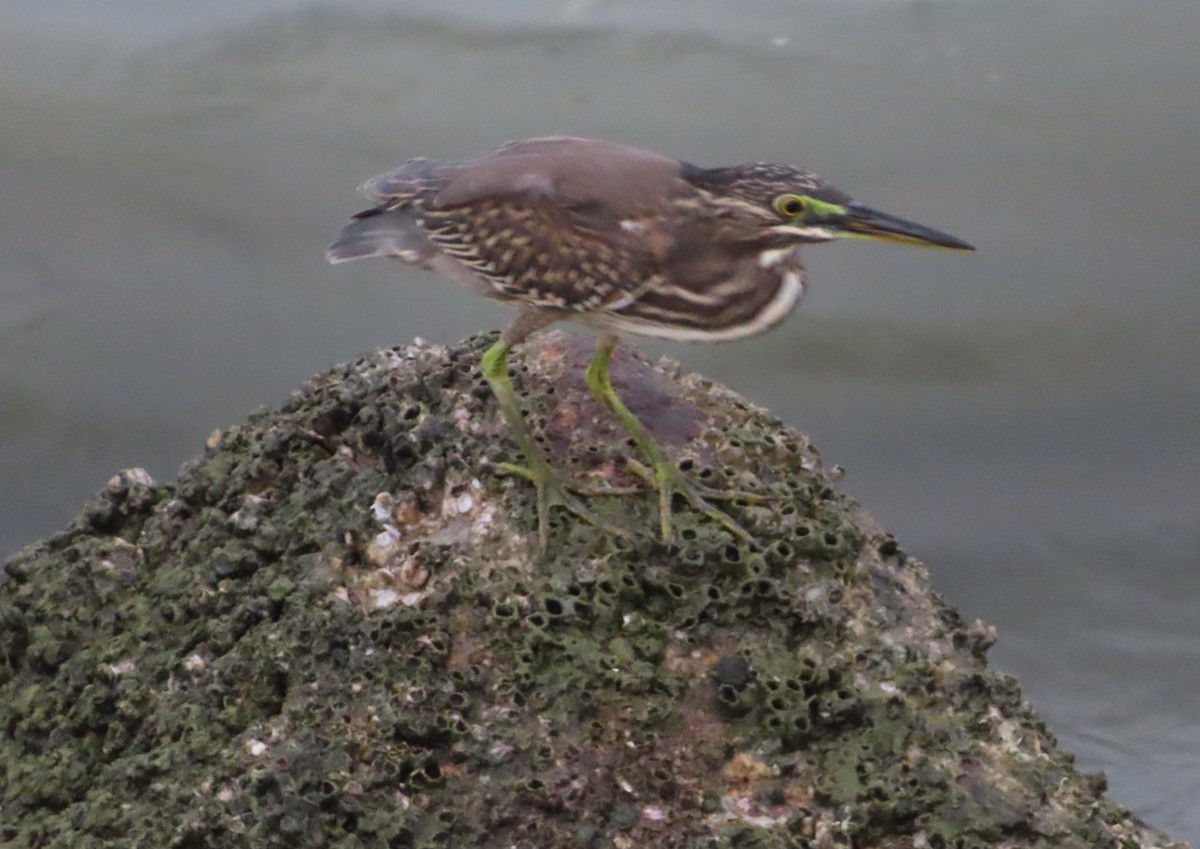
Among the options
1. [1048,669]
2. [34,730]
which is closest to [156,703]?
[34,730]

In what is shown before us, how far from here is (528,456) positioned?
97.2 inches

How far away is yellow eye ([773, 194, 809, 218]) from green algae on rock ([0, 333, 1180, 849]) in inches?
16.2

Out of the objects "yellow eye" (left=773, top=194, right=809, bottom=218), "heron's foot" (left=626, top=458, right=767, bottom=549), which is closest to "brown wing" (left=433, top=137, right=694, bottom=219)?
"yellow eye" (left=773, top=194, right=809, bottom=218)

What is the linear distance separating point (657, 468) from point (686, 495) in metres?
0.09

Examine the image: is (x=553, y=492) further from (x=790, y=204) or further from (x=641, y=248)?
(x=790, y=204)

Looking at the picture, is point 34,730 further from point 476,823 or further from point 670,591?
point 670,591

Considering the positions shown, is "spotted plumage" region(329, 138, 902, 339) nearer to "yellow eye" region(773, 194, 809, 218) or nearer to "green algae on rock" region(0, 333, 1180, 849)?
"yellow eye" region(773, 194, 809, 218)

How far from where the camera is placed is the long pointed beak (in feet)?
7.75

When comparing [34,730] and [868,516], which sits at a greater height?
[868,516]

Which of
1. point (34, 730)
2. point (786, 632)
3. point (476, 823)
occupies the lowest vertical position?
point (34, 730)

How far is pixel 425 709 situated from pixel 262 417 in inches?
35.9

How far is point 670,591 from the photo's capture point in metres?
2.25

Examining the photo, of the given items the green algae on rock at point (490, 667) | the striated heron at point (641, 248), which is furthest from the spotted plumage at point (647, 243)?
the green algae on rock at point (490, 667)

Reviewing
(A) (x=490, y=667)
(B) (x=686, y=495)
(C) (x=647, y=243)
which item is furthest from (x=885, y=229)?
(A) (x=490, y=667)
